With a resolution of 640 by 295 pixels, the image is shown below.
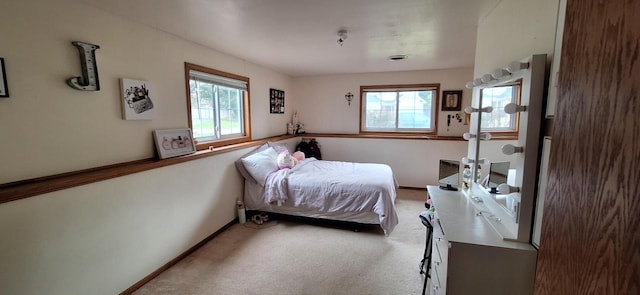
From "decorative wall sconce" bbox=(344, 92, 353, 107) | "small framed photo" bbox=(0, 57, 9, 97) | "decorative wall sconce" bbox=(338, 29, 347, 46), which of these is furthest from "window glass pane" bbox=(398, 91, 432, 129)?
"small framed photo" bbox=(0, 57, 9, 97)

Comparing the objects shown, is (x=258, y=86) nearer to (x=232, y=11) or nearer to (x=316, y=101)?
(x=316, y=101)

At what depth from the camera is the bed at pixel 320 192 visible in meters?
2.86

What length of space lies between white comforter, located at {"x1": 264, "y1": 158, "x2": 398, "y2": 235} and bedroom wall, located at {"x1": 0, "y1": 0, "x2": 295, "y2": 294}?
3.11 feet

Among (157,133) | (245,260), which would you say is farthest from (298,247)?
(157,133)

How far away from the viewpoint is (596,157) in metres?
0.55

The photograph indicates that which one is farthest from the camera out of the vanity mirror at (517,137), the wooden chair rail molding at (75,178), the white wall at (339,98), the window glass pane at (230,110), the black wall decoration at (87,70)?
the white wall at (339,98)

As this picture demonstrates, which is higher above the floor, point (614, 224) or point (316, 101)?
point (316, 101)

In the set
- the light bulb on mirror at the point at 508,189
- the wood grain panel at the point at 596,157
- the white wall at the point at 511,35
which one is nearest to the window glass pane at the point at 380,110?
the white wall at the point at 511,35

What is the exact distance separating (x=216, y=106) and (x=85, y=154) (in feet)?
4.99

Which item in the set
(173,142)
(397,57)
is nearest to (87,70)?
(173,142)

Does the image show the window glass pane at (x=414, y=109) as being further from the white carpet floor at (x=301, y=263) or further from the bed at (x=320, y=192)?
the white carpet floor at (x=301, y=263)

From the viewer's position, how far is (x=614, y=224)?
0.49 meters

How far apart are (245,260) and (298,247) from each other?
53 cm

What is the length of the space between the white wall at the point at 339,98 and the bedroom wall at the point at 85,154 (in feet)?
9.30
